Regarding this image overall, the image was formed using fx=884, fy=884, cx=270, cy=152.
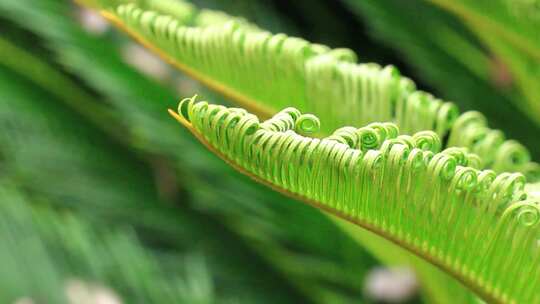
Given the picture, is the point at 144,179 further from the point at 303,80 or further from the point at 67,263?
the point at 303,80

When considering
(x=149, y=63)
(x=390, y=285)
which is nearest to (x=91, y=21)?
(x=149, y=63)

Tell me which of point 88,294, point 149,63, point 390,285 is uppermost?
point 149,63

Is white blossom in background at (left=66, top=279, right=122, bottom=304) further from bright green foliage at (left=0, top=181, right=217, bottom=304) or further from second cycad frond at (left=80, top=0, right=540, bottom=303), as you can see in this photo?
second cycad frond at (left=80, top=0, right=540, bottom=303)

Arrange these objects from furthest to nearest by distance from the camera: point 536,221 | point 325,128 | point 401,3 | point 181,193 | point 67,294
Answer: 1. point 181,193
2. point 401,3
3. point 67,294
4. point 325,128
5. point 536,221

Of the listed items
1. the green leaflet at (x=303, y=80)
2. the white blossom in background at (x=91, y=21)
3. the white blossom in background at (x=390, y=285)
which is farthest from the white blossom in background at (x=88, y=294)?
the white blossom in background at (x=91, y=21)

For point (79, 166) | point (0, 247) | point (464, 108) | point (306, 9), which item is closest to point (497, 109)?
point (464, 108)

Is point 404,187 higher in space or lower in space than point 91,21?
lower

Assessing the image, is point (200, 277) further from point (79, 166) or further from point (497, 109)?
point (497, 109)
